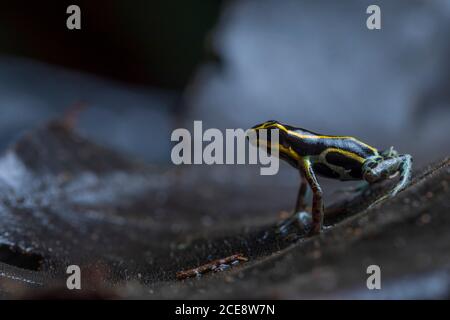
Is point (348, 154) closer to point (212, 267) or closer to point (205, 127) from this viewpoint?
point (212, 267)

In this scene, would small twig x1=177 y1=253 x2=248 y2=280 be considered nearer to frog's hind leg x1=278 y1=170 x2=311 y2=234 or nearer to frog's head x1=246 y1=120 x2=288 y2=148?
frog's hind leg x1=278 y1=170 x2=311 y2=234

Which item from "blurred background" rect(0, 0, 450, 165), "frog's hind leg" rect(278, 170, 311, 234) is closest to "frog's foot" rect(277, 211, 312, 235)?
"frog's hind leg" rect(278, 170, 311, 234)

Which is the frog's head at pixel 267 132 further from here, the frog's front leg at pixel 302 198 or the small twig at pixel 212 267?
the small twig at pixel 212 267
